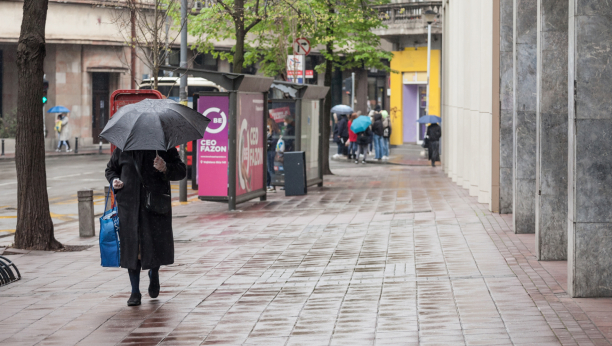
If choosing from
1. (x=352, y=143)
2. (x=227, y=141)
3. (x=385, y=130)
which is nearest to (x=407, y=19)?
(x=352, y=143)

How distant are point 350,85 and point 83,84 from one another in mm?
14533

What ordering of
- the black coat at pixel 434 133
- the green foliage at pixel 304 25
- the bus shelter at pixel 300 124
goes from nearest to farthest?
the bus shelter at pixel 300 124 → the green foliage at pixel 304 25 → the black coat at pixel 434 133

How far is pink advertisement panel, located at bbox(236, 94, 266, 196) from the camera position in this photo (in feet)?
51.2

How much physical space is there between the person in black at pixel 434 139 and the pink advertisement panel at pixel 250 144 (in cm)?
1314

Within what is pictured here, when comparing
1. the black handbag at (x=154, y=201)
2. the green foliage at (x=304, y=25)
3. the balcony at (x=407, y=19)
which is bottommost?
the black handbag at (x=154, y=201)

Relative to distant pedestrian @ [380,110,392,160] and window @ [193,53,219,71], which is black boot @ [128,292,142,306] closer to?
distant pedestrian @ [380,110,392,160]

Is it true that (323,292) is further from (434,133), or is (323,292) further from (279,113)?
(434,133)

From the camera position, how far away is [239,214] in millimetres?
14938

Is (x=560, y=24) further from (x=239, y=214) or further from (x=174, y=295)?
(x=239, y=214)

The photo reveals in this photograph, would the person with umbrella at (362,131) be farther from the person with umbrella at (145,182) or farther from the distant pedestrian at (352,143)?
the person with umbrella at (145,182)

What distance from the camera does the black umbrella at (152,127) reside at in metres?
6.89

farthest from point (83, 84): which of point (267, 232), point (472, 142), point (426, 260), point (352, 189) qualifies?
point (426, 260)

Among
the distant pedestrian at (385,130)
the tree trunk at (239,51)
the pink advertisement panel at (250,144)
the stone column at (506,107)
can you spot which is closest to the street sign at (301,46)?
the tree trunk at (239,51)

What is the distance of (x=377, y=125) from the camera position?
30.9m
